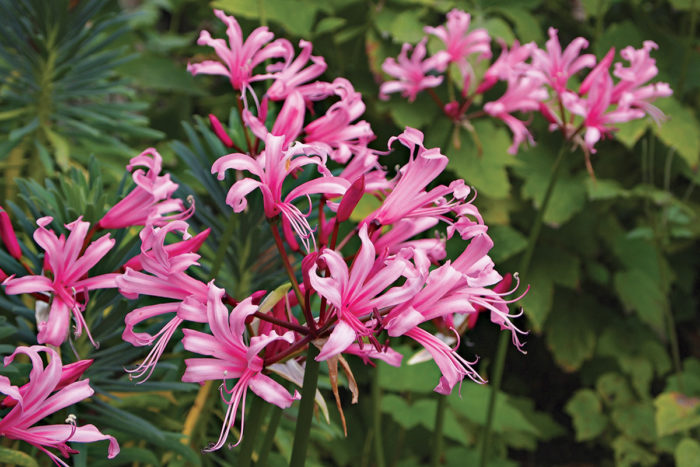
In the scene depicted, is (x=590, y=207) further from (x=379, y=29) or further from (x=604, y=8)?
(x=379, y=29)

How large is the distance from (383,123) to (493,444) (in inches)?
39.0

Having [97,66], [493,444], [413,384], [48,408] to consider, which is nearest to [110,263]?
[48,408]

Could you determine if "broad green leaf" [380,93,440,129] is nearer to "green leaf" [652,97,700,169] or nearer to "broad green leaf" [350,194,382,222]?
"broad green leaf" [350,194,382,222]

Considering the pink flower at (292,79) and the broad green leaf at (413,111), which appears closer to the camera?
the pink flower at (292,79)

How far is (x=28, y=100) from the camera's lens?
139cm

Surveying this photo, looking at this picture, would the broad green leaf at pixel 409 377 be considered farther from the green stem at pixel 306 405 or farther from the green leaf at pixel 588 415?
the green stem at pixel 306 405

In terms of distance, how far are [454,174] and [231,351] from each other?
56.4 inches

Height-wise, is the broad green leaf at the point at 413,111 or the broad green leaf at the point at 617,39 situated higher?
the broad green leaf at the point at 413,111

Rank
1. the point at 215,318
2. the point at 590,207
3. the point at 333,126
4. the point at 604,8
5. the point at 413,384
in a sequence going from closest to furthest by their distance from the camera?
the point at 215,318 → the point at 333,126 → the point at 413,384 → the point at 604,8 → the point at 590,207

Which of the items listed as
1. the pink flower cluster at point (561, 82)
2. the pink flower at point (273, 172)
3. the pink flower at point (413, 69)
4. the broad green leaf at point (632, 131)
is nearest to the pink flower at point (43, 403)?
the pink flower at point (273, 172)

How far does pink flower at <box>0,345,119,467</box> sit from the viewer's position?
63 centimetres

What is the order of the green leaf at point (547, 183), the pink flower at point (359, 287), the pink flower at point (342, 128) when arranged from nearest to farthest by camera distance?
the pink flower at point (359, 287)
the pink flower at point (342, 128)
the green leaf at point (547, 183)

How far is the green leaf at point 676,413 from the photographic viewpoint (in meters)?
1.70

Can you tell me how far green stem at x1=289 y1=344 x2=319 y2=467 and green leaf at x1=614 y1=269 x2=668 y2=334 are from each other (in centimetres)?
178
